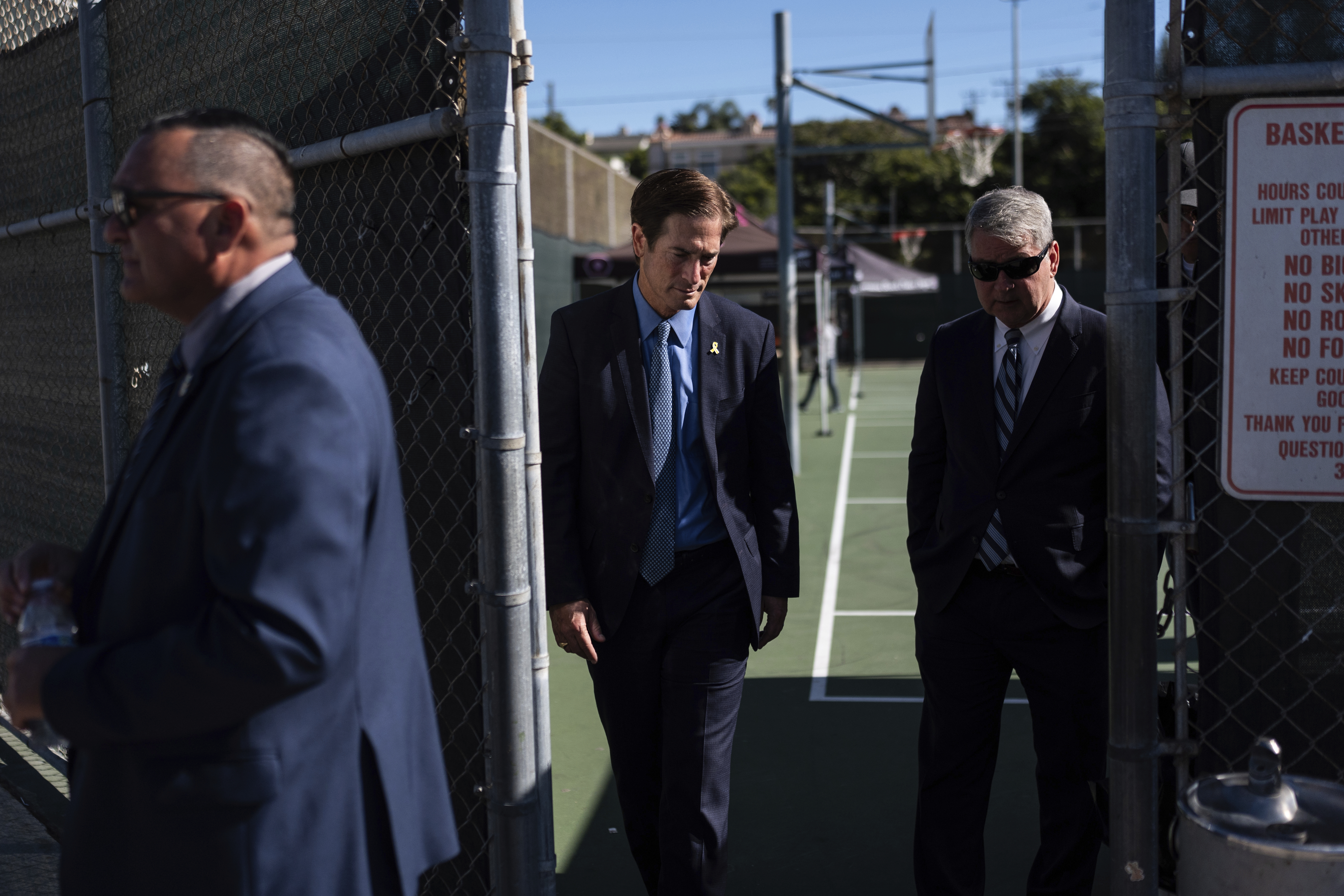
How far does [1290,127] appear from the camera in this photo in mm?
2152

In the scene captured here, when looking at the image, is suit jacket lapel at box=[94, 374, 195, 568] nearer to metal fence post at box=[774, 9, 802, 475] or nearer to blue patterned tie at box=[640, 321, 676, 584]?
blue patterned tie at box=[640, 321, 676, 584]

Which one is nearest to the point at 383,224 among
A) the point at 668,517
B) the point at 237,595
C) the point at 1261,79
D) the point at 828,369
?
the point at 668,517

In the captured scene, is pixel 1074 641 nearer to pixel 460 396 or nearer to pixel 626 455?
pixel 626 455

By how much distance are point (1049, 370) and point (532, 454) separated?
139 cm

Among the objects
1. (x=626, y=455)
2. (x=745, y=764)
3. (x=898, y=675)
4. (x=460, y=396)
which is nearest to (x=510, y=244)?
(x=460, y=396)

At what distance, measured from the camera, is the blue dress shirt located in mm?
3193

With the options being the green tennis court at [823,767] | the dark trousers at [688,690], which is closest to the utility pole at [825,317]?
the green tennis court at [823,767]

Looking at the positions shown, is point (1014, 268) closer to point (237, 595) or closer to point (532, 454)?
point (532, 454)

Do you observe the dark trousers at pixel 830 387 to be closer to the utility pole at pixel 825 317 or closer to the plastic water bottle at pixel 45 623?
the utility pole at pixel 825 317

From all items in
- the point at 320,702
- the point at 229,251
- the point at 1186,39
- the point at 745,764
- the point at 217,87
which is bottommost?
the point at 745,764

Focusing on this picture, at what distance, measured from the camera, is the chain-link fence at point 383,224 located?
9.22ft

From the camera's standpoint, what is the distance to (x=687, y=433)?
10.6ft

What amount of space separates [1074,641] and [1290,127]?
1466mm

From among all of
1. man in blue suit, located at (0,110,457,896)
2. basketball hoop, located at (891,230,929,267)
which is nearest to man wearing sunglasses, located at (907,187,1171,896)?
man in blue suit, located at (0,110,457,896)
